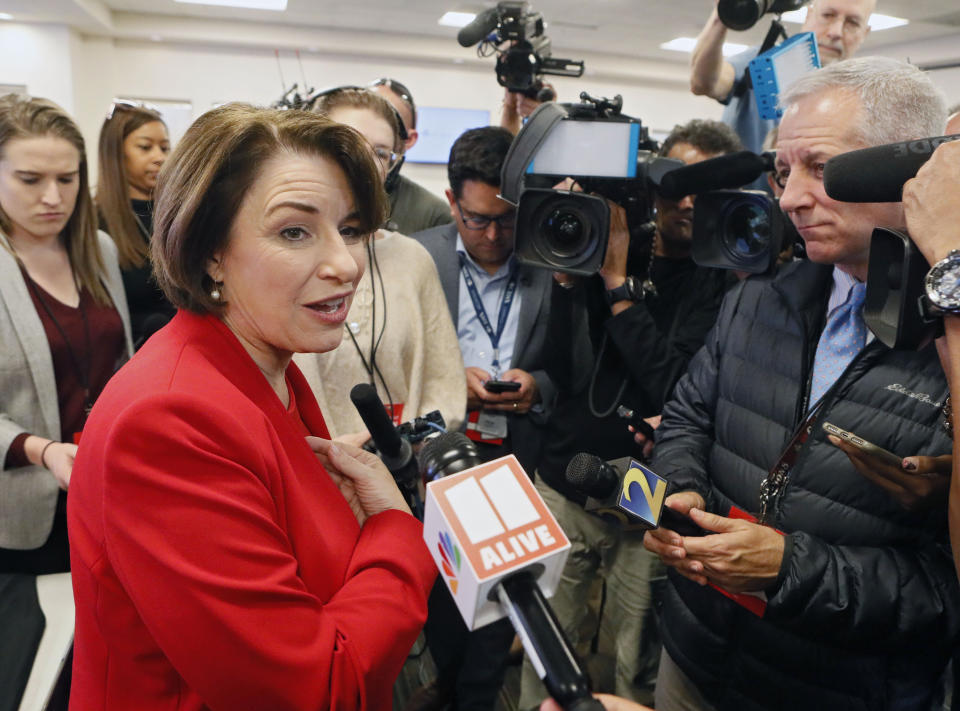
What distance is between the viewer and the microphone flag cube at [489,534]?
559 mm

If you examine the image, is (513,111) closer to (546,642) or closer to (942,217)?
(942,217)

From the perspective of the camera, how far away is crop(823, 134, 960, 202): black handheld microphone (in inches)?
33.1

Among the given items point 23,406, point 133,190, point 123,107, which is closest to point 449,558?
point 23,406

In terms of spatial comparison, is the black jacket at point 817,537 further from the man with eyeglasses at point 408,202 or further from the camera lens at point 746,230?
the man with eyeglasses at point 408,202

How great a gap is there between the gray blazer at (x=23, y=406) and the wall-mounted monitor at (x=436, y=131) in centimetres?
804

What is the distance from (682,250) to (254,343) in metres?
1.31

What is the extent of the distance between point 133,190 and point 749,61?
88.6 inches

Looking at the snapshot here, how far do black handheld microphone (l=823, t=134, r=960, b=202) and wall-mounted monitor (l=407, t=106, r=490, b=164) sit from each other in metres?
8.76

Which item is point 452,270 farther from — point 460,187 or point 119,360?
point 119,360

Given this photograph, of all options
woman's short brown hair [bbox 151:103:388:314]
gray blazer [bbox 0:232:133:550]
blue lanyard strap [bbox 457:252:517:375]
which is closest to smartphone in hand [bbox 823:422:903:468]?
woman's short brown hair [bbox 151:103:388:314]

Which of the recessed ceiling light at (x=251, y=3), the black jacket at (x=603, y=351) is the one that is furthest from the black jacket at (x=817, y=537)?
the recessed ceiling light at (x=251, y=3)

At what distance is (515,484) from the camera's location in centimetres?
62

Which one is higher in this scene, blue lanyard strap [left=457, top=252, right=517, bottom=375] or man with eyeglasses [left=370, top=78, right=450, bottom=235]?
man with eyeglasses [left=370, top=78, right=450, bottom=235]

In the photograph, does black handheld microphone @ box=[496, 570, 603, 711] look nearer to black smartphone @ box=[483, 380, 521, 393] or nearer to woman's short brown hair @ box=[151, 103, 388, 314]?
woman's short brown hair @ box=[151, 103, 388, 314]
